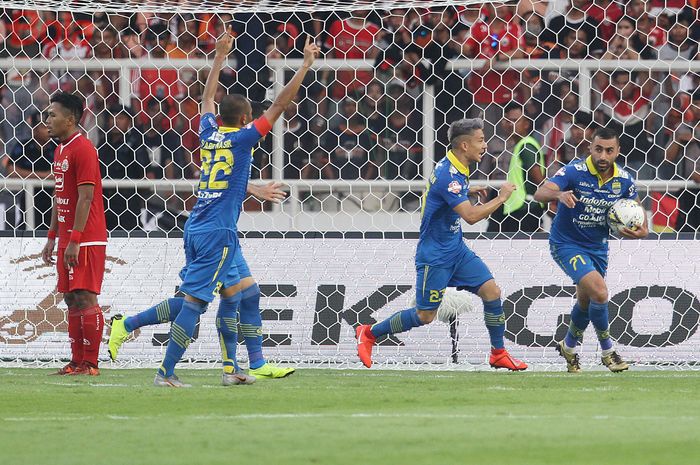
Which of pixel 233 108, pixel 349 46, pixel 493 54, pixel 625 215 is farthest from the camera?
pixel 349 46

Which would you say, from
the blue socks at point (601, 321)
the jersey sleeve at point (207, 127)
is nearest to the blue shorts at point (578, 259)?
the blue socks at point (601, 321)

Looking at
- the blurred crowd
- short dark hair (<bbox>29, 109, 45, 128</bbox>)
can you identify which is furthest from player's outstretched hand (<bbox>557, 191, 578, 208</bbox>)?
short dark hair (<bbox>29, 109, 45, 128</bbox>)

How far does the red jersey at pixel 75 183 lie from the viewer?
909 cm

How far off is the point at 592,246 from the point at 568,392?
1999mm

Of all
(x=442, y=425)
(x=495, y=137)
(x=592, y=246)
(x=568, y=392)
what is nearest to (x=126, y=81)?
(x=495, y=137)

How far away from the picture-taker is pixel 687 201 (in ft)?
37.7

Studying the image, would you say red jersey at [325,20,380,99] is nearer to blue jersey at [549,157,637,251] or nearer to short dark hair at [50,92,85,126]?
blue jersey at [549,157,637,251]

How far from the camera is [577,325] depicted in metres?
9.82

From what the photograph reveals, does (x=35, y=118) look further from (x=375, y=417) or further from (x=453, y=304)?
(x=375, y=417)

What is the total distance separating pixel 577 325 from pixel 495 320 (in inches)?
25.6

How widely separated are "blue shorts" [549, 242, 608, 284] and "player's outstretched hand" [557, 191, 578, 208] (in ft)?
1.67

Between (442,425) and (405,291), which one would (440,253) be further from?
(442,425)

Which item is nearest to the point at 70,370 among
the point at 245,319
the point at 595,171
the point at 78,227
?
the point at 78,227

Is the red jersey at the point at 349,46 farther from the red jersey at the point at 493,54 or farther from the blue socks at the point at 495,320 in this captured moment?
the blue socks at the point at 495,320
